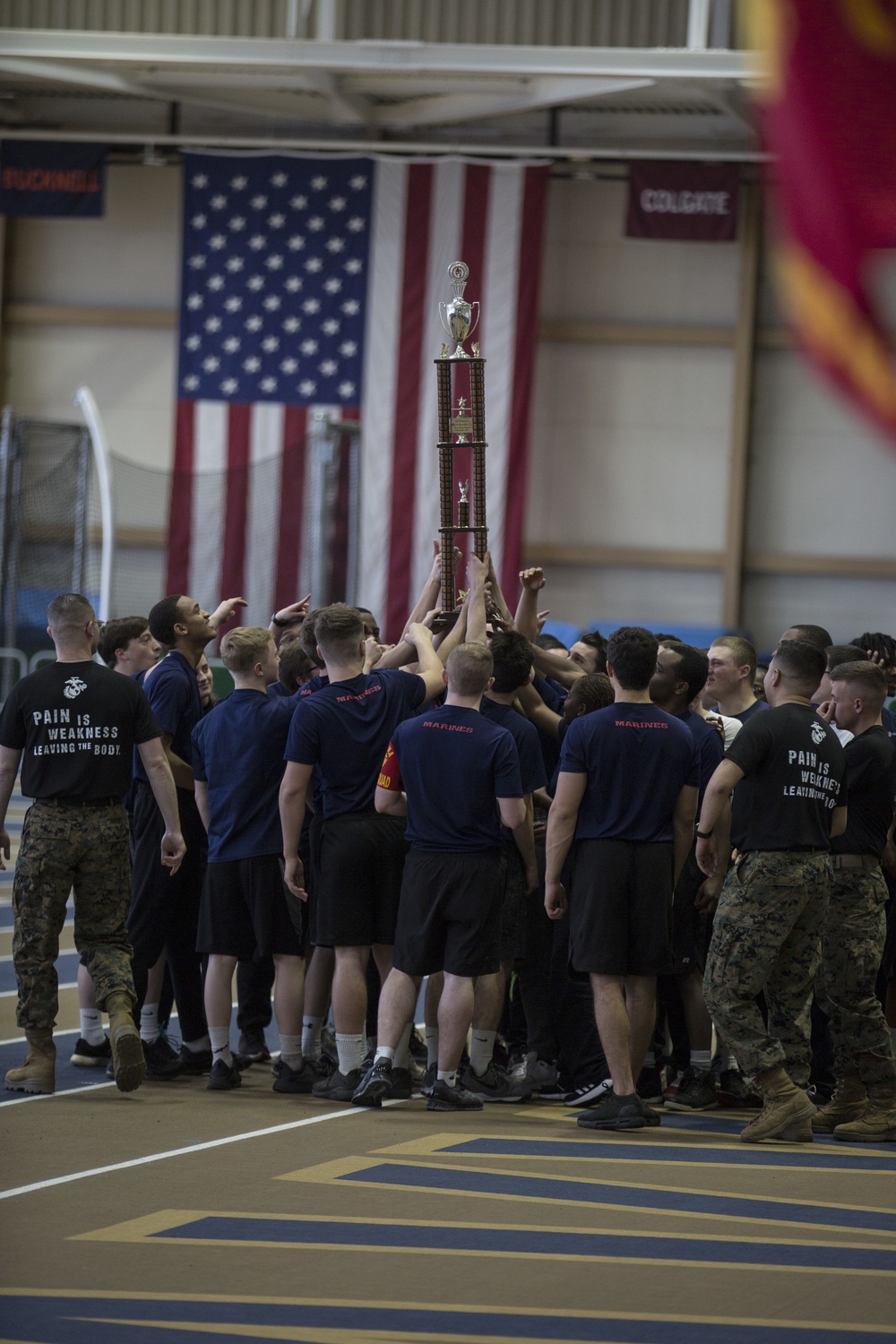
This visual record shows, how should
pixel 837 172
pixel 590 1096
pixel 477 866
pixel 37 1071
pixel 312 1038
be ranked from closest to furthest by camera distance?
pixel 837 172
pixel 477 866
pixel 37 1071
pixel 590 1096
pixel 312 1038

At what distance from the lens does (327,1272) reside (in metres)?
4.31

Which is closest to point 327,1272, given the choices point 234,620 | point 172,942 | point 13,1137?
point 13,1137

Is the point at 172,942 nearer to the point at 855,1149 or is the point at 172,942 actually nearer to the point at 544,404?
the point at 855,1149

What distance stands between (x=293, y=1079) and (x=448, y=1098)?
→ 72 cm

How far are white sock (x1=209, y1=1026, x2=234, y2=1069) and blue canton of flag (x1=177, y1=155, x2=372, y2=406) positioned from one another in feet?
39.1

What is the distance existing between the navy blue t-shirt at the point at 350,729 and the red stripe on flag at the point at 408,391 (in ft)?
35.8

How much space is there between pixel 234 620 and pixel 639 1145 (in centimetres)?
1230

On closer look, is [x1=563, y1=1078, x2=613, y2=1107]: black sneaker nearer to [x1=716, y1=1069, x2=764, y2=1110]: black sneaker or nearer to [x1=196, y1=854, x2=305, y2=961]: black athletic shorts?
[x1=716, y1=1069, x2=764, y2=1110]: black sneaker

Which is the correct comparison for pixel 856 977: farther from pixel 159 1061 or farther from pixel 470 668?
pixel 159 1061

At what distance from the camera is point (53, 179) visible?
17.7 m

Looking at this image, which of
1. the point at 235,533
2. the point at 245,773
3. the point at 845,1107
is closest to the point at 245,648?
the point at 245,773

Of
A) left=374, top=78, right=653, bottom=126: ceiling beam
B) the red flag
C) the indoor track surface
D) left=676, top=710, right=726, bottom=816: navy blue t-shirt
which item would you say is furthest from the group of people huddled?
left=374, top=78, right=653, bottom=126: ceiling beam

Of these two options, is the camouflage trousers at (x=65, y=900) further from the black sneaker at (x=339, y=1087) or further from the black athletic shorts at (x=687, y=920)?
the black athletic shorts at (x=687, y=920)

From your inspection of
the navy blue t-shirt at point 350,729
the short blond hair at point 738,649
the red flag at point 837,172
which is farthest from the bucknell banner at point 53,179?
the red flag at point 837,172
